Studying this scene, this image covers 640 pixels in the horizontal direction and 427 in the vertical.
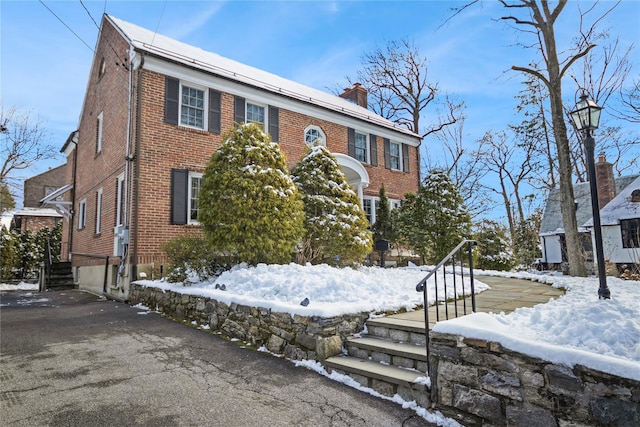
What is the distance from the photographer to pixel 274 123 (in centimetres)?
1166

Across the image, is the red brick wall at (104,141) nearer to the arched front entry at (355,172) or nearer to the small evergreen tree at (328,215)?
the small evergreen tree at (328,215)

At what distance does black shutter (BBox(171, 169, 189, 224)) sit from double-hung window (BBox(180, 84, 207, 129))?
4.87 ft

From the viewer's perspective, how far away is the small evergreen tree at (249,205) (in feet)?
22.4

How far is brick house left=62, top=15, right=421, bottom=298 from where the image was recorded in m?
8.89

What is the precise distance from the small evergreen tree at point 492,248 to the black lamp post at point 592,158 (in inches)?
282

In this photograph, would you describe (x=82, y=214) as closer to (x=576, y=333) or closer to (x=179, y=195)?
(x=179, y=195)

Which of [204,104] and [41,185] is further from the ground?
[41,185]

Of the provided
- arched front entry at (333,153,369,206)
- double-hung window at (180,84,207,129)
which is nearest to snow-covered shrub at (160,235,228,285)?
double-hung window at (180,84,207,129)

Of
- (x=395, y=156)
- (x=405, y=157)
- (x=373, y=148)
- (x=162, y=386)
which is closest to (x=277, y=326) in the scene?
(x=162, y=386)

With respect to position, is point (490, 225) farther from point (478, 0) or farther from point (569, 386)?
point (569, 386)

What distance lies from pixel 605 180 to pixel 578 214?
3.99 m

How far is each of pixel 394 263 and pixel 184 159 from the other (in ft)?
25.3

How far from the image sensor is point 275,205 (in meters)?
7.10

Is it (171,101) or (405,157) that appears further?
(405,157)
